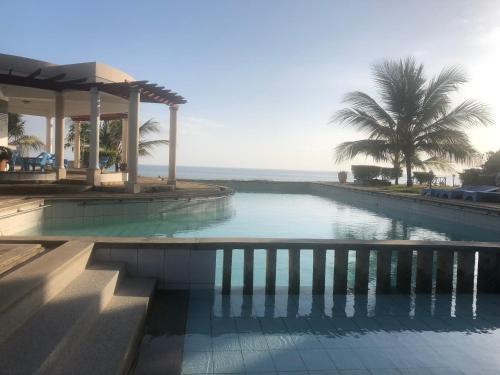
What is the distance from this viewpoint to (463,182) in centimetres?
2042

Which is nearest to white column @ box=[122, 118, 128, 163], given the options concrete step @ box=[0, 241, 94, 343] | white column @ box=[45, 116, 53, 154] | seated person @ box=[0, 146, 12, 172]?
white column @ box=[45, 116, 53, 154]

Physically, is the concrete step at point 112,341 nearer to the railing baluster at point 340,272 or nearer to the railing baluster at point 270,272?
the railing baluster at point 270,272

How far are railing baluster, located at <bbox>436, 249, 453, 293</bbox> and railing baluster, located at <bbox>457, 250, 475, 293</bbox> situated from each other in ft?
0.39

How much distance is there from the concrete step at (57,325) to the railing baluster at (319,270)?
216 cm

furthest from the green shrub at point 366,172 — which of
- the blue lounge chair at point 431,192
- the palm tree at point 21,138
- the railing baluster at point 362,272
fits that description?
the railing baluster at point 362,272

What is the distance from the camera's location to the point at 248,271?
15.8 ft

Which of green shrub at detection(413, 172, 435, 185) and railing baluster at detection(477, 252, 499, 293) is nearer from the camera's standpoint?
railing baluster at detection(477, 252, 499, 293)

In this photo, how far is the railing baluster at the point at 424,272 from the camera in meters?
5.04

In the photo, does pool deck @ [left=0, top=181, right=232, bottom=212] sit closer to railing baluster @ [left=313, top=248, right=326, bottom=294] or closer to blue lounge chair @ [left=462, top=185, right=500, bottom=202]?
railing baluster @ [left=313, top=248, right=326, bottom=294]

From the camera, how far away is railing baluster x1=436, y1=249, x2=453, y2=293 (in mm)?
5086

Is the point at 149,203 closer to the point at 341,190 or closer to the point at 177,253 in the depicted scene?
the point at 177,253

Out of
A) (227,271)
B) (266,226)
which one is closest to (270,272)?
(227,271)

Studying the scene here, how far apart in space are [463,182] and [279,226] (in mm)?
13097

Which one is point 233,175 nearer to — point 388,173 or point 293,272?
point 388,173
